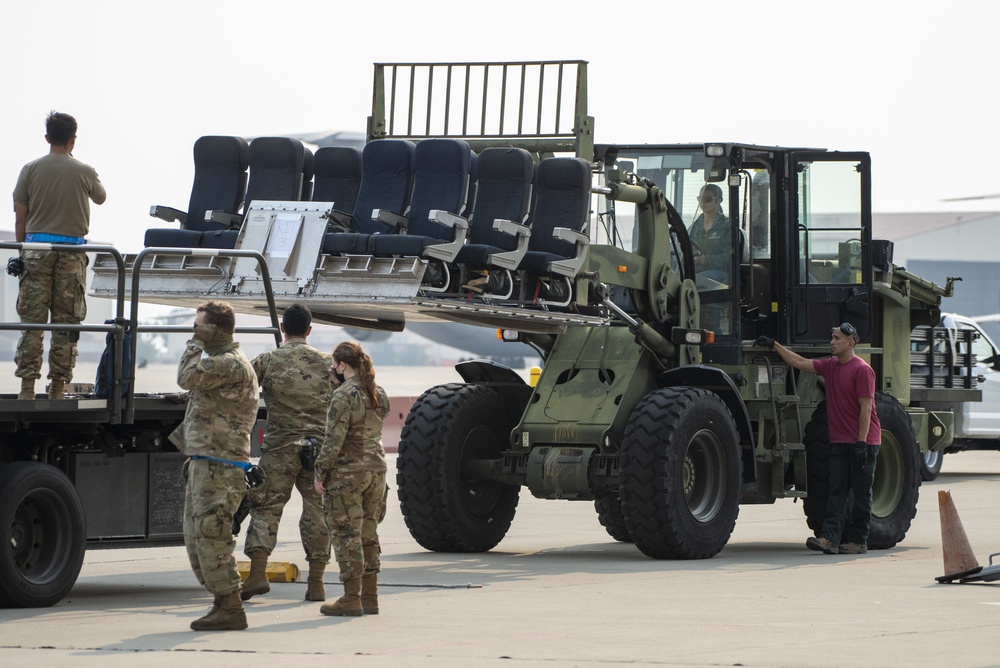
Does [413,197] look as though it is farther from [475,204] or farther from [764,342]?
[764,342]

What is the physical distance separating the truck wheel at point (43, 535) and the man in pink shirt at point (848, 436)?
628 cm

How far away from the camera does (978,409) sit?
2445 cm

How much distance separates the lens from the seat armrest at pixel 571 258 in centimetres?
1256

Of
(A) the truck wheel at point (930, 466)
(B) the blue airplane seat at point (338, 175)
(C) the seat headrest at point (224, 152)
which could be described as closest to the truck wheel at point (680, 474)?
(B) the blue airplane seat at point (338, 175)

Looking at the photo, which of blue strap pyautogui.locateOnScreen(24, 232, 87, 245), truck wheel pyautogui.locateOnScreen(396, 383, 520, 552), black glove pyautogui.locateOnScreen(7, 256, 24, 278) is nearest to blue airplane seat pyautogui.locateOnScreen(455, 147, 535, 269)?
truck wheel pyautogui.locateOnScreen(396, 383, 520, 552)

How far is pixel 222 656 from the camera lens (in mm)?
8133

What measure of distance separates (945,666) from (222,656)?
329 centimetres

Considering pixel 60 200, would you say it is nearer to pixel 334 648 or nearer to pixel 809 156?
pixel 334 648

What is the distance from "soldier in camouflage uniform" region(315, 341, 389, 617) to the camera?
9.59m

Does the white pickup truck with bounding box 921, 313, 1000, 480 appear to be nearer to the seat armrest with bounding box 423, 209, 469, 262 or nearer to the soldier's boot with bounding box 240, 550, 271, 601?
the seat armrest with bounding box 423, 209, 469, 262

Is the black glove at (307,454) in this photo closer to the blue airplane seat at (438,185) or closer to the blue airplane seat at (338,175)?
the blue airplane seat at (438,185)

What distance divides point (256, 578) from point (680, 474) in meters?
3.81

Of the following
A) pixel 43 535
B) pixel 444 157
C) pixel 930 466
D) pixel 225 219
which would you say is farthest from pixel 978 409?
pixel 43 535

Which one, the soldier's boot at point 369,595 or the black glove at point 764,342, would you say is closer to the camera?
the soldier's boot at point 369,595
